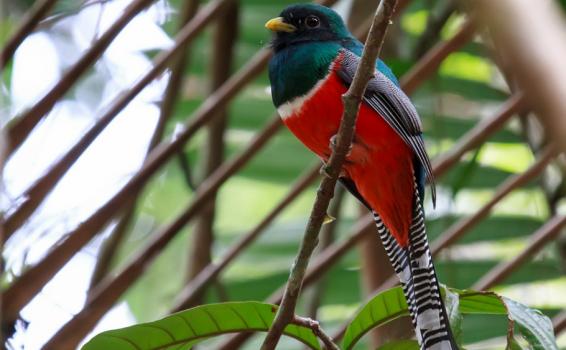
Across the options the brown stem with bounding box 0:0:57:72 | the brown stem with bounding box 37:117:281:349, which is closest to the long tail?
the brown stem with bounding box 37:117:281:349

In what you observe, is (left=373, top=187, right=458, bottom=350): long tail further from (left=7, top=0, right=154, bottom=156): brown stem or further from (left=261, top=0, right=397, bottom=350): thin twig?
(left=7, top=0, right=154, bottom=156): brown stem

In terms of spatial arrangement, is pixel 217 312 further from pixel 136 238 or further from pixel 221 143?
pixel 136 238

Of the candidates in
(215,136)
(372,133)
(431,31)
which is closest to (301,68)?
(372,133)

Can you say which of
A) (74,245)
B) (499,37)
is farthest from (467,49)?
(499,37)

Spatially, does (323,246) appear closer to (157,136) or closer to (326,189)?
(157,136)

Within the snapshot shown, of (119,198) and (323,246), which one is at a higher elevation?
(119,198)

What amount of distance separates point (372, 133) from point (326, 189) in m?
0.69

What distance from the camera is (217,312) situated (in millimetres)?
1482

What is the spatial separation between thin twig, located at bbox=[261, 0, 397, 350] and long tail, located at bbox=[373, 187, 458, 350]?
1.19 ft

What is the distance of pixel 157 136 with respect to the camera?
2732 mm

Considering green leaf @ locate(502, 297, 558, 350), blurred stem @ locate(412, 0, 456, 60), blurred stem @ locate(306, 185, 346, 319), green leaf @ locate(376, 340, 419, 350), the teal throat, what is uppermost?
the teal throat

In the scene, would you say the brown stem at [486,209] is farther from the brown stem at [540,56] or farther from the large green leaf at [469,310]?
the brown stem at [540,56]

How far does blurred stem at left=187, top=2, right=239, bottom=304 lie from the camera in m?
2.78

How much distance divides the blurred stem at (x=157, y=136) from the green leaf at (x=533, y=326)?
5.17 feet
